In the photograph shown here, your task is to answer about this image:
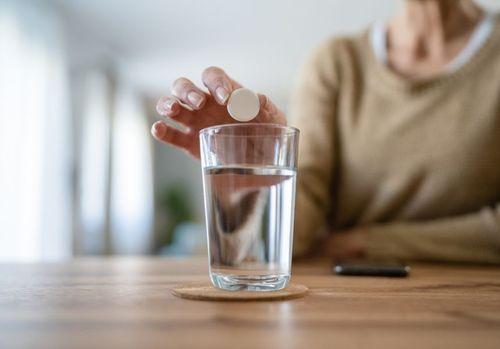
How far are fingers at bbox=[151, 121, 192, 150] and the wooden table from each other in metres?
0.20

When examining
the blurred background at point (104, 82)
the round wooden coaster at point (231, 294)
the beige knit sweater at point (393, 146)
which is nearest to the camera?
the round wooden coaster at point (231, 294)

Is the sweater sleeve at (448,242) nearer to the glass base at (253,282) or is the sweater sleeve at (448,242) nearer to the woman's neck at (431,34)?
the woman's neck at (431,34)

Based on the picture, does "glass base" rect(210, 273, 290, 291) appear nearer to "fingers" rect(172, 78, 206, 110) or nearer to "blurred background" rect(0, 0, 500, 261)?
"fingers" rect(172, 78, 206, 110)

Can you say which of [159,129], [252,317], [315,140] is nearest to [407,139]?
[315,140]

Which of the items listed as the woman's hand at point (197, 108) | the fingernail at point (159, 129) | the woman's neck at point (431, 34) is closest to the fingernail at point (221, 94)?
the woman's hand at point (197, 108)

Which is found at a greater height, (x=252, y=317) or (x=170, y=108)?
(x=170, y=108)

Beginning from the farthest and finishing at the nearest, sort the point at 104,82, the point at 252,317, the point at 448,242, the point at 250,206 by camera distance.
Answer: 1. the point at 104,82
2. the point at 448,242
3. the point at 250,206
4. the point at 252,317

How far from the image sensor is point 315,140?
124 centimetres

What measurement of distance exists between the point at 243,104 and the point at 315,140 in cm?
73

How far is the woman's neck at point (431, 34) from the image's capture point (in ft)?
4.24

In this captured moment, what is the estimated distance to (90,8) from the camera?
3943 millimetres

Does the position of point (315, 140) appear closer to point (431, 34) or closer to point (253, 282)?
point (431, 34)

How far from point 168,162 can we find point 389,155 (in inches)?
275

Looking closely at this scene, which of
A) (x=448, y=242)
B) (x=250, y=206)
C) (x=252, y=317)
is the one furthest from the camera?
(x=448, y=242)
